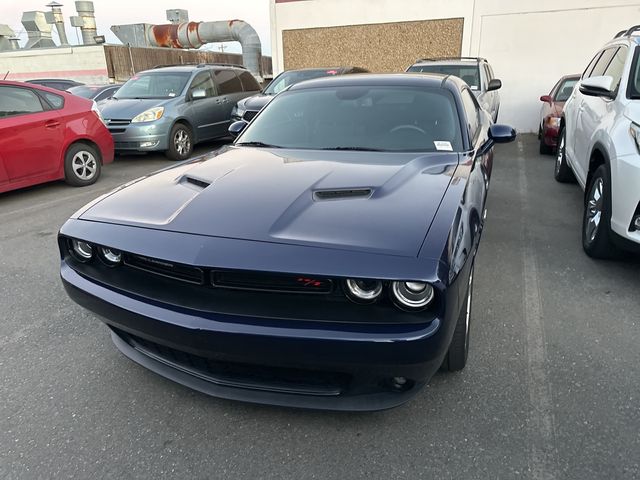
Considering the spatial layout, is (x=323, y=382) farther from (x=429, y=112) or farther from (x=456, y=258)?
(x=429, y=112)

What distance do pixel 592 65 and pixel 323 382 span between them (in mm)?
5744

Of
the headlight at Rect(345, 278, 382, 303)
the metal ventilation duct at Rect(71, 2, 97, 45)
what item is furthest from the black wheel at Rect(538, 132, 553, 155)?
the metal ventilation duct at Rect(71, 2, 97, 45)

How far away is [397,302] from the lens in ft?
5.85

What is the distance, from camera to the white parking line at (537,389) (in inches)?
76.4

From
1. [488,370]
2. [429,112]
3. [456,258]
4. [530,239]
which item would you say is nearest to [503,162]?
[530,239]

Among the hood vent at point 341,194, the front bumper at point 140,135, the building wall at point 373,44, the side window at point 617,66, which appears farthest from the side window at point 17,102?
the building wall at point 373,44

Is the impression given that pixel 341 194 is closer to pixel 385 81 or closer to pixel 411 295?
pixel 411 295

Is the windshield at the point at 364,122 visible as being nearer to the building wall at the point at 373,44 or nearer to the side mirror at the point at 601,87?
the side mirror at the point at 601,87

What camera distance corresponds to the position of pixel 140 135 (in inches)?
310

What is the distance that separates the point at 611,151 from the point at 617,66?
145 cm

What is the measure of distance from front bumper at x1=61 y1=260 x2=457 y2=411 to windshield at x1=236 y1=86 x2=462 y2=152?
1.58m

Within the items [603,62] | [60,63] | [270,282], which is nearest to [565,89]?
[603,62]

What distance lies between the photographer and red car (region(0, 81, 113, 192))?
577cm

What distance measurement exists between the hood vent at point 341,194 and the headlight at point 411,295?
0.60m
